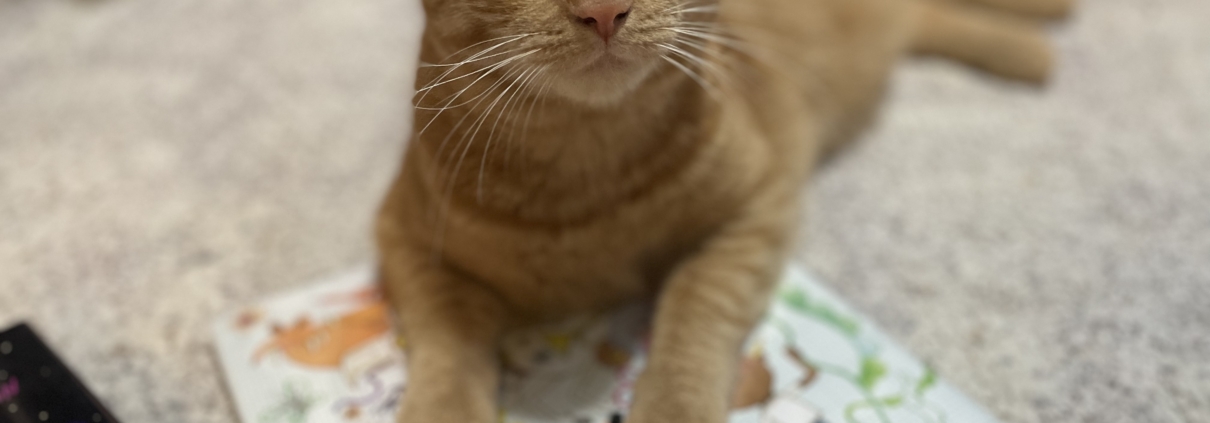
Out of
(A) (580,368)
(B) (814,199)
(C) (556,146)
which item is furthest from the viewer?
(B) (814,199)

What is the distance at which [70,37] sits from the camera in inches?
53.7

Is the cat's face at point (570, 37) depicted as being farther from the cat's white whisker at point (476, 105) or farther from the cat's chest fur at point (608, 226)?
the cat's chest fur at point (608, 226)

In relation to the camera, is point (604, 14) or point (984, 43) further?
point (984, 43)

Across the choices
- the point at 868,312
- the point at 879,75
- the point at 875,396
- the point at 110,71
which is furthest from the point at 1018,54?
the point at 110,71

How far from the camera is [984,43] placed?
1.19m

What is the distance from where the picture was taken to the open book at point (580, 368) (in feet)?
2.38

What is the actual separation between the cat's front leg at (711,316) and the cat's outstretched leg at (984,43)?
1.79 feet

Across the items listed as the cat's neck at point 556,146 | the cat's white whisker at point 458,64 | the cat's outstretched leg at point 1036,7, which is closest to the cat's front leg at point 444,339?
the cat's neck at point 556,146

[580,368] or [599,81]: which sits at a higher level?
[599,81]

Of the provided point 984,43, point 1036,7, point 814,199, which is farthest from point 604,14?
point 1036,7

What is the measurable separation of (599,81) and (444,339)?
0.97 ft

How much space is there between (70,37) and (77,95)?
0.68 feet

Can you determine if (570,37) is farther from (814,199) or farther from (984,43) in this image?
(984,43)

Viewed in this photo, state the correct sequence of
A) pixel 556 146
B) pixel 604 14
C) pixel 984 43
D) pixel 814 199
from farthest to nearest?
pixel 984 43 → pixel 814 199 → pixel 556 146 → pixel 604 14
